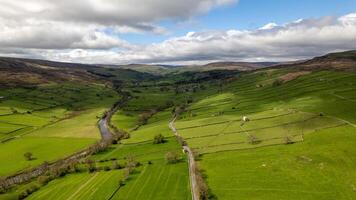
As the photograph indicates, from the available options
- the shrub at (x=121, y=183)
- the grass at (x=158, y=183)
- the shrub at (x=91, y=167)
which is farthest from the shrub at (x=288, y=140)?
the shrub at (x=91, y=167)

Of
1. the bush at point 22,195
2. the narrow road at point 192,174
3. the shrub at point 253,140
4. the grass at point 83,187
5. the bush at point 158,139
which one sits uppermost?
the shrub at point 253,140

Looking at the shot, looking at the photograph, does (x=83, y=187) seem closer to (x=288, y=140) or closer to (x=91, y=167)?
(x=91, y=167)

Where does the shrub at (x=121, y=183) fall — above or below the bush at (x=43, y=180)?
above

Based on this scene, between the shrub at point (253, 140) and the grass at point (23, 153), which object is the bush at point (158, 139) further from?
the shrub at point (253, 140)

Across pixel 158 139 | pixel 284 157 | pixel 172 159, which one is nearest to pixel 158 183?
pixel 172 159

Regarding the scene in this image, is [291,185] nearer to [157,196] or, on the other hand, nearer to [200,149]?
[157,196]

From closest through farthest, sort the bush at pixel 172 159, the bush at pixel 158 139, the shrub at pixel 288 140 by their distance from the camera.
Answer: the bush at pixel 172 159 → the shrub at pixel 288 140 → the bush at pixel 158 139

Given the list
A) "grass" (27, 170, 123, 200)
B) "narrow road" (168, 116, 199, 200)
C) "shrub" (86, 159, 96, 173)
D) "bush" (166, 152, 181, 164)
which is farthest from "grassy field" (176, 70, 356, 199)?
"shrub" (86, 159, 96, 173)

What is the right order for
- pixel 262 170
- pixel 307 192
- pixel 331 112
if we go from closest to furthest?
pixel 307 192, pixel 262 170, pixel 331 112

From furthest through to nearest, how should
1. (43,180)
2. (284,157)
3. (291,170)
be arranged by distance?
(43,180) → (284,157) → (291,170)

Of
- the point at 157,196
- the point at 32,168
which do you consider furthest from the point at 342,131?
the point at 32,168

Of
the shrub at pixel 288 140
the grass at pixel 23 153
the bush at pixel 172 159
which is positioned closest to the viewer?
the bush at pixel 172 159
